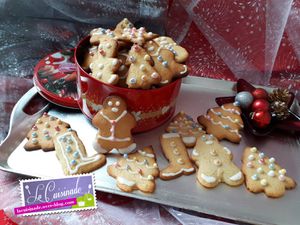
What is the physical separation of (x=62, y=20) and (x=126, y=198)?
60 centimetres

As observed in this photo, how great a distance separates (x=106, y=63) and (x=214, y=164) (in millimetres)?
293

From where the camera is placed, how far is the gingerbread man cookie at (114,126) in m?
0.74

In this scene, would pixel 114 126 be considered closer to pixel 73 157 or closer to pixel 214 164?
pixel 73 157

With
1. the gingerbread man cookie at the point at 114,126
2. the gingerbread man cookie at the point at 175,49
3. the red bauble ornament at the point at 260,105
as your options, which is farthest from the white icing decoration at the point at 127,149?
the red bauble ornament at the point at 260,105

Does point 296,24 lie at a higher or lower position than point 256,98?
higher

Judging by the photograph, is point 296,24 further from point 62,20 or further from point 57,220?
point 57,220

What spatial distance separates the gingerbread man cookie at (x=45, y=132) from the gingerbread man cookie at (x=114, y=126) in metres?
0.10

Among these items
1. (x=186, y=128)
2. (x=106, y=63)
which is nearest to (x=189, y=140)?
(x=186, y=128)

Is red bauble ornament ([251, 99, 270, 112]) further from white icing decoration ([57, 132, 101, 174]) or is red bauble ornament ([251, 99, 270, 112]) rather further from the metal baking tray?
white icing decoration ([57, 132, 101, 174])

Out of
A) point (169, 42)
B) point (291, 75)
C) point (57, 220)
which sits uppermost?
point (169, 42)

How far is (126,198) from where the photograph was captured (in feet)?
2.33

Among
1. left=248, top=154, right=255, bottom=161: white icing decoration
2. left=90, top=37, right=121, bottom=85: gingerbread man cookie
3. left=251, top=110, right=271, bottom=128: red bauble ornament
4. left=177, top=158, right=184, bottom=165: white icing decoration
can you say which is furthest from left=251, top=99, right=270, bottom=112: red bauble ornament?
left=90, top=37, right=121, bottom=85: gingerbread man cookie

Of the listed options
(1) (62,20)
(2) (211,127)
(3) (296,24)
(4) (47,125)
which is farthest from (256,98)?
(1) (62,20)

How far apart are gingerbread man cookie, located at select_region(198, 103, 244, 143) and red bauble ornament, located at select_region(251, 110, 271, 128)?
0.10 feet
